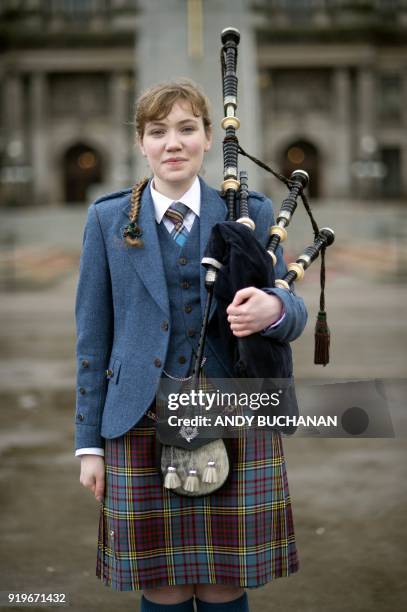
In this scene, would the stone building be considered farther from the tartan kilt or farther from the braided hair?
the tartan kilt

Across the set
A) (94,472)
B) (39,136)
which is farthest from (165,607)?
(39,136)

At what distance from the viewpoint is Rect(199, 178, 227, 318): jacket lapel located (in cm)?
296

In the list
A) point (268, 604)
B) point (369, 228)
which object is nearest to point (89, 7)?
point (369, 228)

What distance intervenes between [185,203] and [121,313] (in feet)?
1.40

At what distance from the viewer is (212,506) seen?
302 cm

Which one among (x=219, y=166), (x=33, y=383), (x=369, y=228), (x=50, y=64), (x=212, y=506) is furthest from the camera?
(x=50, y=64)

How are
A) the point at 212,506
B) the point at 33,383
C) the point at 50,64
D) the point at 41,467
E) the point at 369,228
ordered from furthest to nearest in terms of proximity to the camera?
the point at 50,64 < the point at 369,228 < the point at 33,383 < the point at 41,467 < the point at 212,506

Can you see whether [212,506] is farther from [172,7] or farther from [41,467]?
[172,7]

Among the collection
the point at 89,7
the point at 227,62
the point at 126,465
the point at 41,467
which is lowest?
the point at 41,467

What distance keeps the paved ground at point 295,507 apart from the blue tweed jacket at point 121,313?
756mm

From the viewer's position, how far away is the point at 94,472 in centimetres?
309

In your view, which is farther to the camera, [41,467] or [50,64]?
[50,64]

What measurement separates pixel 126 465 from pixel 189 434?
331 mm

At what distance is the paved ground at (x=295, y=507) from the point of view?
4523 mm
